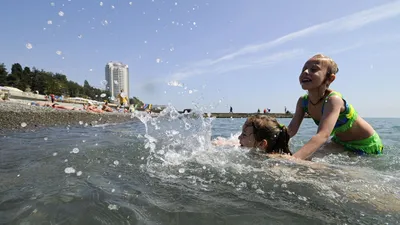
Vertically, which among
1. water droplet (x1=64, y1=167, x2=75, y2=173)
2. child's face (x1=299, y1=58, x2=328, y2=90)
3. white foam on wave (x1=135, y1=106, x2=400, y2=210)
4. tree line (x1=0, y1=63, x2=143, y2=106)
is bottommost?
white foam on wave (x1=135, y1=106, x2=400, y2=210)

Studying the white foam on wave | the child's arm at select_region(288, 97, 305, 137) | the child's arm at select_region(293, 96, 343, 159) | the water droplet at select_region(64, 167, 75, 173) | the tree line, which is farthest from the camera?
the tree line

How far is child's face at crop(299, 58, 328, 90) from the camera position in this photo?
3640 millimetres

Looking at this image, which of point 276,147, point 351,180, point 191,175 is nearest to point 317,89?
point 276,147

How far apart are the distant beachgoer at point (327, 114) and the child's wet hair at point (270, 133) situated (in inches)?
12.8

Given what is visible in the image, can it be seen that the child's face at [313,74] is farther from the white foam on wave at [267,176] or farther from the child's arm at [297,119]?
the white foam on wave at [267,176]

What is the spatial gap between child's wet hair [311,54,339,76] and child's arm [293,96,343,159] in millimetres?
377

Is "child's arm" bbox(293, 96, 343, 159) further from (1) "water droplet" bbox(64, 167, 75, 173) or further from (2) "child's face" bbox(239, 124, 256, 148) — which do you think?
(1) "water droplet" bbox(64, 167, 75, 173)

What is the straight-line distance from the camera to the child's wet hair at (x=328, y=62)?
11.9ft

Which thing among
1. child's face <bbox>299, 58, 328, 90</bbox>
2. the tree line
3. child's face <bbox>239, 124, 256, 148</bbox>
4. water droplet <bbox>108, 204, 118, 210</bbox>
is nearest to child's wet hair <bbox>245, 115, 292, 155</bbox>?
child's face <bbox>239, 124, 256, 148</bbox>

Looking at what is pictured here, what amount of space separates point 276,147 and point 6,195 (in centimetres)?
294

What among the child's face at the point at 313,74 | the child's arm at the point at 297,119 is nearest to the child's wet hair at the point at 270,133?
the child's face at the point at 313,74

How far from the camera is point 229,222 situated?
1.68 meters

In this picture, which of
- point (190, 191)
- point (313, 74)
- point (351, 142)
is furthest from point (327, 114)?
point (190, 191)

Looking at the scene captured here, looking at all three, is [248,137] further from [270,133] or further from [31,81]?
[31,81]
